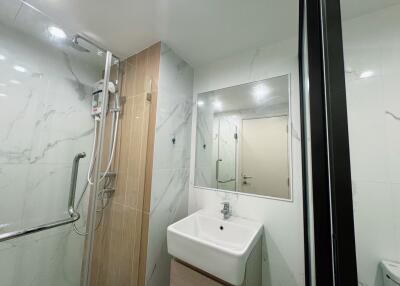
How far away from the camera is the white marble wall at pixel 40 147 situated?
1009 mm

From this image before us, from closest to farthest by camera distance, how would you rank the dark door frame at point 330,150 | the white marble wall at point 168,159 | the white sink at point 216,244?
the dark door frame at point 330,150, the white sink at point 216,244, the white marble wall at point 168,159

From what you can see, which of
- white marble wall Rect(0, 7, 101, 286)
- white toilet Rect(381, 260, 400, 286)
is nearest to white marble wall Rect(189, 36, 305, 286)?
white toilet Rect(381, 260, 400, 286)

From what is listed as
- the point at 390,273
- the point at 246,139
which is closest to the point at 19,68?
the point at 246,139

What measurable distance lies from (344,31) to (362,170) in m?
0.39

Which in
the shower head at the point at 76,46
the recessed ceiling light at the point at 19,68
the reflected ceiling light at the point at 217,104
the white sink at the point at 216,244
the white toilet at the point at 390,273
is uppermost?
the shower head at the point at 76,46

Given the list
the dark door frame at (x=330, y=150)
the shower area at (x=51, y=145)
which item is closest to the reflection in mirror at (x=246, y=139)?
the dark door frame at (x=330, y=150)

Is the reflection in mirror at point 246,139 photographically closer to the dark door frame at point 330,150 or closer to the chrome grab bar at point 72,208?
the dark door frame at point 330,150

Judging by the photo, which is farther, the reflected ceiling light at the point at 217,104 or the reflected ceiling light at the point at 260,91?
the reflected ceiling light at the point at 217,104

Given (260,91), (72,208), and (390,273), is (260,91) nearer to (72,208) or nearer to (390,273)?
(390,273)

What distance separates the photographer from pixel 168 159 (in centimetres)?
134

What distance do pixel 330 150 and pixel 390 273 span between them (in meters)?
0.66

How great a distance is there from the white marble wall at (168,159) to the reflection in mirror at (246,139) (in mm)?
152

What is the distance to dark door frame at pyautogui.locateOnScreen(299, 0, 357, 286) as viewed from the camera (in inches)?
13.9

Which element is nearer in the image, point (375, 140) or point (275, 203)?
point (375, 140)
